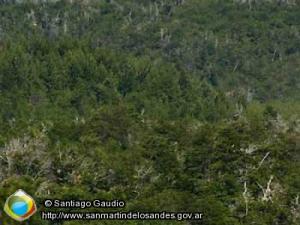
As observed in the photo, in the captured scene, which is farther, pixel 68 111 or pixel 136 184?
pixel 68 111

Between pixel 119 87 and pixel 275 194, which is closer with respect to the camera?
pixel 275 194

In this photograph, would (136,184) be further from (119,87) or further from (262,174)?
(119,87)

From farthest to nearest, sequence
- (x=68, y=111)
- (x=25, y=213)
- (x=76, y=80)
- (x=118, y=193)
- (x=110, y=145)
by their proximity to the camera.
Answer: (x=76, y=80)
(x=68, y=111)
(x=110, y=145)
(x=118, y=193)
(x=25, y=213)

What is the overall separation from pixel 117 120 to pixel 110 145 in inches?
387

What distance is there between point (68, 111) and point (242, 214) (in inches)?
3226

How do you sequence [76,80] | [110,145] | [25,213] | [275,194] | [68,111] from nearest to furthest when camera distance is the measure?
[25,213], [275,194], [110,145], [68,111], [76,80]

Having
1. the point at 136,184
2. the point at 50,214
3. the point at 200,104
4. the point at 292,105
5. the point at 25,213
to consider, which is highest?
the point at 25,213

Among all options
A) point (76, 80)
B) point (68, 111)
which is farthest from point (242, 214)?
point (76, 80)

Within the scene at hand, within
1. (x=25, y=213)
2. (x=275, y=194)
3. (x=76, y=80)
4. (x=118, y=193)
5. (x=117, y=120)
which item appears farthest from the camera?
(x=76, y=80)

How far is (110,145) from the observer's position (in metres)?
89.6

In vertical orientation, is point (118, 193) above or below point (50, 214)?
below

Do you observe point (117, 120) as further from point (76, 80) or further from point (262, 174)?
point (76, 80)

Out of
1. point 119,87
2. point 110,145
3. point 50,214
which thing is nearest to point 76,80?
point 119,87

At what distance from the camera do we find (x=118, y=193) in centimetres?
5862
